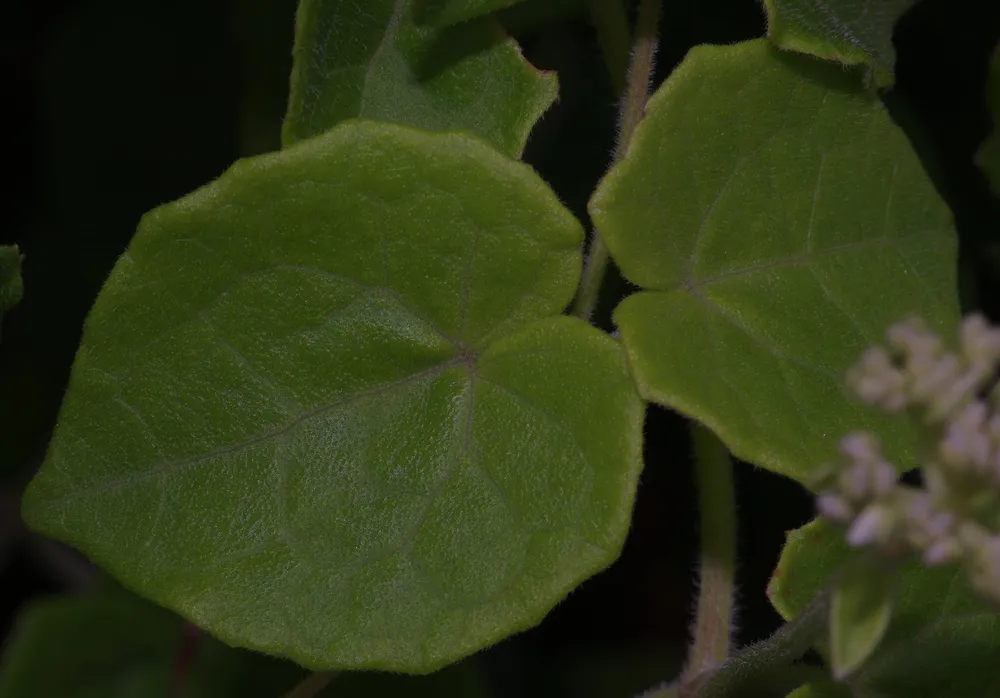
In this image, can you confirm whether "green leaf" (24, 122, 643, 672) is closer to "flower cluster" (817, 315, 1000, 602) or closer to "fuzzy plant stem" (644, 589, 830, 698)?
"fuzzy plant stem" (644, 589, 830, 698)

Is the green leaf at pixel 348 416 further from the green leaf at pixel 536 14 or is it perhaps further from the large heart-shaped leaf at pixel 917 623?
the green leaf at pixel 536 14

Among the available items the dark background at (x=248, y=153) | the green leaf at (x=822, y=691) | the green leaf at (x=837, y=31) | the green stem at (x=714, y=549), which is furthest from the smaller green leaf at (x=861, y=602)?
the dark background at (x=248, y=153)

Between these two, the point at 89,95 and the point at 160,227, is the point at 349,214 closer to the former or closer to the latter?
the point at 160,227

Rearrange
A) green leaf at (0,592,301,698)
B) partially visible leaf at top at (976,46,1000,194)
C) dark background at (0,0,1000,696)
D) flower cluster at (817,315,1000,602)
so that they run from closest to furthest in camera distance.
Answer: flower cluster at (817,315,1000,602) < partially visible leaf at top at (976,46,1000,194) < green leaf at (0,592,301,698) < dark background at (0,0,1000,696)

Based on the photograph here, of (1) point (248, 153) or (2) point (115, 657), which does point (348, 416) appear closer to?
(1) point (248, 153)

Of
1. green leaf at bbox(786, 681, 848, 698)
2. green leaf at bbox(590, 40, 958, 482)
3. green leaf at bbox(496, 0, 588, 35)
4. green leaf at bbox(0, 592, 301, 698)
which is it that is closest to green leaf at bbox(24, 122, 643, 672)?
green leaf at bbox(590, 40, 958, 482)

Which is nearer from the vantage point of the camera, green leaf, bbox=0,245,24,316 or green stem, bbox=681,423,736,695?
green leaf, bbox=0,245,24,316
